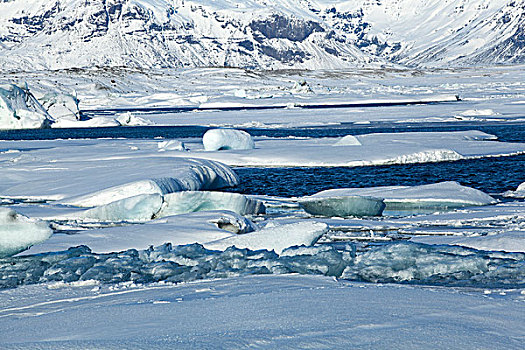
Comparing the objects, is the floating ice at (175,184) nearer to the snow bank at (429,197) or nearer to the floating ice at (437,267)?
the snow bank at (429,197)

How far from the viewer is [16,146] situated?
20.4 metres

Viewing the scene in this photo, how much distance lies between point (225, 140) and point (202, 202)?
828cm

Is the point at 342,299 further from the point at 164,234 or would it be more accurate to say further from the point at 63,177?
the point at 63,177

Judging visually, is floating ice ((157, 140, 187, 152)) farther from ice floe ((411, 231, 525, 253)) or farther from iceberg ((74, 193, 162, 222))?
ice floe ((411, 231, 525, 253))

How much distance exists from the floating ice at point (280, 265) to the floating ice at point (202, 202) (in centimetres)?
260

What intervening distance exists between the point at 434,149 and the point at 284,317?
1335cm

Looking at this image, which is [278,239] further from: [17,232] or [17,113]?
[17,113]

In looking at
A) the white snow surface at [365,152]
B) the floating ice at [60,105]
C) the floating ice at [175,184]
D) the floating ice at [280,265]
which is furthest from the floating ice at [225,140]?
the floating ice at [60,105]

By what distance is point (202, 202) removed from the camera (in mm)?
9305

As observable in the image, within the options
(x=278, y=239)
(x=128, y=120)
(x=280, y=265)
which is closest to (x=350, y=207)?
(x=278, y=239)

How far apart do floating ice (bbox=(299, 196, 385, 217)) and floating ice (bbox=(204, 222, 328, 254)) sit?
2560 mm

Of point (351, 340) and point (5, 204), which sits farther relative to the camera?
point (5, 204)

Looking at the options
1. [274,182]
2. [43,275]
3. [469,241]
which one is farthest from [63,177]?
[469,241]

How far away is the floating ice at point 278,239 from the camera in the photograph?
6.61 meters
